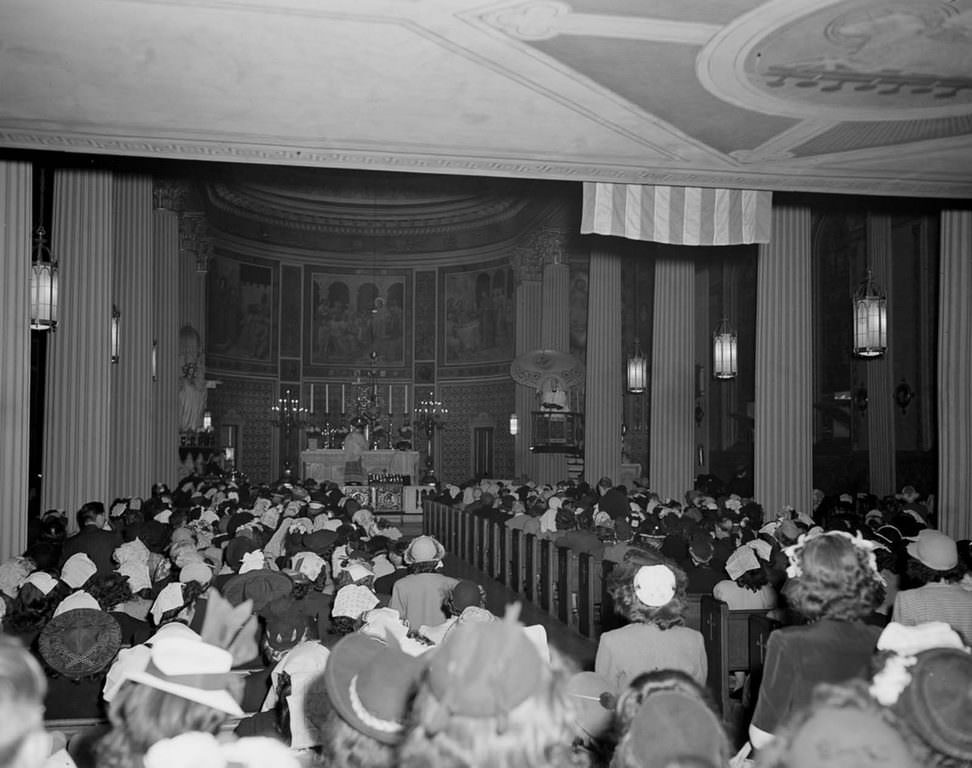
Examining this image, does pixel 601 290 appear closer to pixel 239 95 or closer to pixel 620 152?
pixel 620 152

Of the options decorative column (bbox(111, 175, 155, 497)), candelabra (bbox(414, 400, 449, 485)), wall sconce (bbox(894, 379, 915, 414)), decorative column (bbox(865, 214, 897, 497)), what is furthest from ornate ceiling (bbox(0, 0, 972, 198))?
candelabra (bbox(414, 400, 449, 485))

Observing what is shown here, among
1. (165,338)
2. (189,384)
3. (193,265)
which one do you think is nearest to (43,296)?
(165,338)

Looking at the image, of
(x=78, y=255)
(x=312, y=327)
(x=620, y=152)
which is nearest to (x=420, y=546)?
(x=620, y=152)

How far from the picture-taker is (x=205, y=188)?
2728 cm

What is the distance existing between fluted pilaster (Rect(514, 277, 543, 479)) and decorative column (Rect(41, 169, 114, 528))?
15.9 meters

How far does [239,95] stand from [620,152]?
13.8ft

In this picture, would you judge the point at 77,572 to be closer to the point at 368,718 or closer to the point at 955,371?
the point at 368,718

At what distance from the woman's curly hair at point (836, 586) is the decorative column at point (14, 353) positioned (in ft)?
28.3

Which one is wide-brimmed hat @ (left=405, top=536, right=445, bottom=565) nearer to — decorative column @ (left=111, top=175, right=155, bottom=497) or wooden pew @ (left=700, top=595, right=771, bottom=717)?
wooden pew @ (left=700, top=595, right=771, bottom=717)

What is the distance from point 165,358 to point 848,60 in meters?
16.4

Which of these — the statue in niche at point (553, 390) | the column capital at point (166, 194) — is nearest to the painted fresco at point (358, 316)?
the statue in niche at point (553, 390)

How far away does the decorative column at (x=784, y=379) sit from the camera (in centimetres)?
1273

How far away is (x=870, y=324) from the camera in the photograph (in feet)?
39.5

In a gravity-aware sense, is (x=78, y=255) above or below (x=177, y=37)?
below
